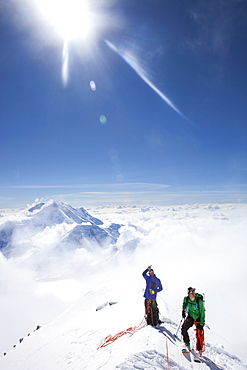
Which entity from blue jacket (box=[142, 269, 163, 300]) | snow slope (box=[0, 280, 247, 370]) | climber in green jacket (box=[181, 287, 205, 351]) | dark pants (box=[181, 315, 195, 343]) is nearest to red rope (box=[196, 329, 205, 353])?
climber in green jacket (box=[181, 287, 205, 351])

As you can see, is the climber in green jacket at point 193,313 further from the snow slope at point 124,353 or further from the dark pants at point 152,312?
the dark pants at point 152,312

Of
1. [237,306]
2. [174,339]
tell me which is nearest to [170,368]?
[174,339]

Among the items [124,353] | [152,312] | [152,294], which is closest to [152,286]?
[152,294]

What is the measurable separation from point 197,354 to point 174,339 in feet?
4.05

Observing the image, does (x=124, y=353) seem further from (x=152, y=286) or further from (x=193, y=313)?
(x=193, y=313)

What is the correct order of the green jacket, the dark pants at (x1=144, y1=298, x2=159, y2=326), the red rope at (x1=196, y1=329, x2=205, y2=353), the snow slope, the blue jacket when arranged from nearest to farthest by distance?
the snow slope < the green jacket < the red rope at (x1=196, y1=329, x2=205, y2=353) < the blue jacket < the dark pants at (x1=144, y1=298, x2=159, y2=326)

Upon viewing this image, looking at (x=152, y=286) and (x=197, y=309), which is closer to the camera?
(x=197, y=309)

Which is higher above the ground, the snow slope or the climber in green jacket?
the climber in green jacket

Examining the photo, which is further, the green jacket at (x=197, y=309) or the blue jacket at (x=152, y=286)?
the blue jacket at (x=152, y=286)

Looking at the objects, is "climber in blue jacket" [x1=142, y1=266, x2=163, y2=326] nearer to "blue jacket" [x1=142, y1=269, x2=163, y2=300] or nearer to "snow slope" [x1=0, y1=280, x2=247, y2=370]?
"blue jacket" [x1=142, y1=269, x2=163, y2=300]

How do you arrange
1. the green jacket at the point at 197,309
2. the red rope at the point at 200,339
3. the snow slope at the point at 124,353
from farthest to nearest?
the red rope at the point at 200,339
the green jacket at the point at 197,309
the snow slope at the point at 124,353

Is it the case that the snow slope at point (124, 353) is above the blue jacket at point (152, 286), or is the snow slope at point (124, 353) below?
below

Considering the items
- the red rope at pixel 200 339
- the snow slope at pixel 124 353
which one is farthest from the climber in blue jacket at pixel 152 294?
the red rope at pixel 200 339

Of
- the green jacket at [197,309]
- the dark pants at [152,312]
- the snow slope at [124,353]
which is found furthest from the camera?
the dark pants at [152,312]
